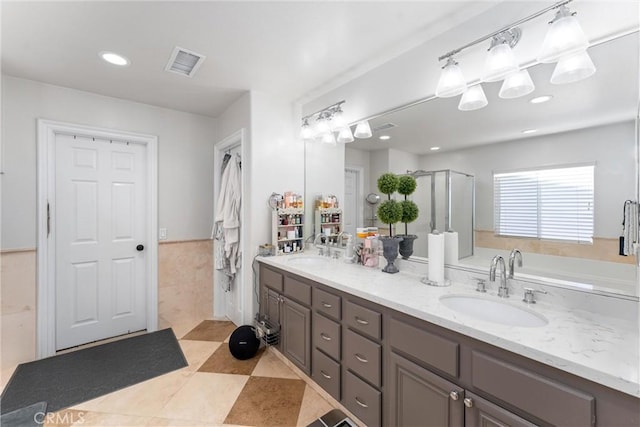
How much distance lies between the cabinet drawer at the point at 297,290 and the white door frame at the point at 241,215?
0.66 m

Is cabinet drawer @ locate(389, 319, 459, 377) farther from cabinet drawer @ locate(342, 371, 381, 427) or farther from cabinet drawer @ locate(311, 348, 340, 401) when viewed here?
cabinet drawer @ locate(311, 348, 340, 401)

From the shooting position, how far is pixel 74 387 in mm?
2043

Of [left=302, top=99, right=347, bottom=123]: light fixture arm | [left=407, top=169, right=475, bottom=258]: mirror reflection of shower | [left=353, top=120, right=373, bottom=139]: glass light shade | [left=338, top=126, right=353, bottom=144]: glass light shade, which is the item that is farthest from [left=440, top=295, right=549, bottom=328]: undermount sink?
[left=302, top=99, right=347, bottom=123]: light fixture arm

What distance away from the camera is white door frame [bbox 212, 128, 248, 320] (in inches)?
107

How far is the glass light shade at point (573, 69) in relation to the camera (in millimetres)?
1197

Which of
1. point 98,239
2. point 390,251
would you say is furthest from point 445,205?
point 98,239

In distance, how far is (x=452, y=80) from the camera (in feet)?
5.11

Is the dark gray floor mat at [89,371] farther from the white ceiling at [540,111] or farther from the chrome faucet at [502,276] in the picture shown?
the white ceiling at [540,111]

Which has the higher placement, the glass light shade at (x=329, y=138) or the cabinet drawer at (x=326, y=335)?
the glass light shade at (x=329, y=138)

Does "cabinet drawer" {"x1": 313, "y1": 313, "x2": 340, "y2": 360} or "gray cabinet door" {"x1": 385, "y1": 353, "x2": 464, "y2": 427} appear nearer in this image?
"gray cabinet door" {"x1": 385, "y1": 353, "x2": 464, "y2": 427}

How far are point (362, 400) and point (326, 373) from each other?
0.34 m

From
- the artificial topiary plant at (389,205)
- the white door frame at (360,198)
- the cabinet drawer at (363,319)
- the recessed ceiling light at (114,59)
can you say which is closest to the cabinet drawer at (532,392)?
the cabinet drawer at (363,319)

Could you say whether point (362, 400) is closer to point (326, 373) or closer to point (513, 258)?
point (326, 373)

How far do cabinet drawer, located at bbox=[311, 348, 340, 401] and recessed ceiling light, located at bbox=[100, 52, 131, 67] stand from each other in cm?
262
